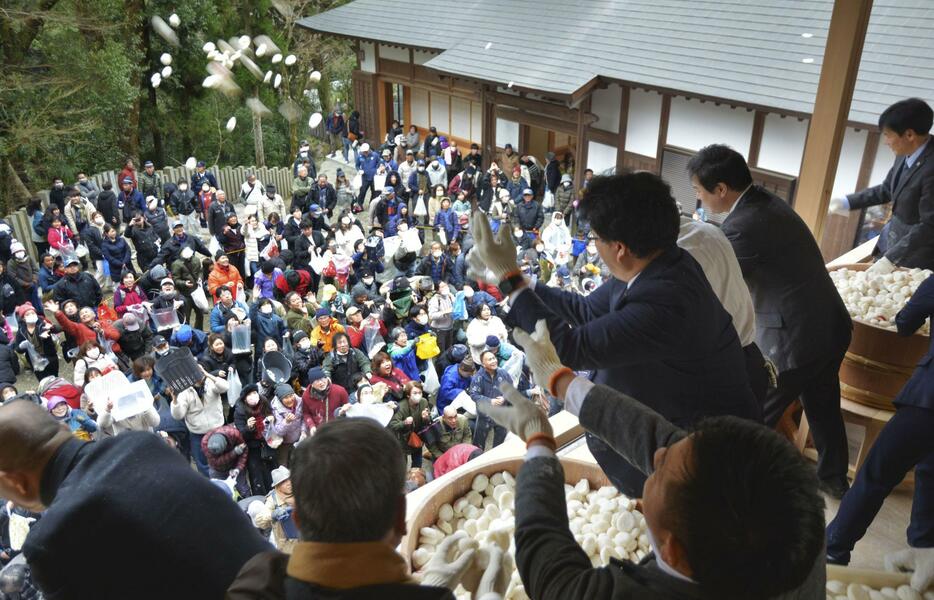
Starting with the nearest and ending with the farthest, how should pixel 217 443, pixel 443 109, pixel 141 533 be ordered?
pixel 141 533 < pixel 217 443 < pixel 443 109

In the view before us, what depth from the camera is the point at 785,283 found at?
2.49m

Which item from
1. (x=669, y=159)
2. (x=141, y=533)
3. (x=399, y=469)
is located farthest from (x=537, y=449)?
(x=669, y=159)

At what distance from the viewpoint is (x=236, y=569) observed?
138 centimetres

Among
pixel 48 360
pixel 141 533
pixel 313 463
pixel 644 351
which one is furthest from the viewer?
pixel 48 360

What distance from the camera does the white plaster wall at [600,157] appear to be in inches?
468

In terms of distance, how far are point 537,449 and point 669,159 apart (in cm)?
1031

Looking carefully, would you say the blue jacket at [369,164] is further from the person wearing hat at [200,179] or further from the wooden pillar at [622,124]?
the wooden pillar at [622,124]

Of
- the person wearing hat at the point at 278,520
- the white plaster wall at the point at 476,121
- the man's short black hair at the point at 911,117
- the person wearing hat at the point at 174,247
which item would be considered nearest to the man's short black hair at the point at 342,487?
the man's short black hair at the point at 911,117

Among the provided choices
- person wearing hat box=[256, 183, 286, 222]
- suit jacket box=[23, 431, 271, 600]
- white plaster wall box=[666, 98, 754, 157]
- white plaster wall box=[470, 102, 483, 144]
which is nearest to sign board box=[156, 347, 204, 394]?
suit jacket box=[23, 431, 271, 600]

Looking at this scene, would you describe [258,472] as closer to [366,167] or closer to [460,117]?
[366,167]

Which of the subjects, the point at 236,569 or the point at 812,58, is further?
the point at 812,58

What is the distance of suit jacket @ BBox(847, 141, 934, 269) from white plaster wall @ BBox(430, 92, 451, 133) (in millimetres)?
12646

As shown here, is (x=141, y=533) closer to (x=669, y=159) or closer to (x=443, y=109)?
(x=669, y=159)

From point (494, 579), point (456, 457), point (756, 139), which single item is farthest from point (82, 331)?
point (756, 139)
